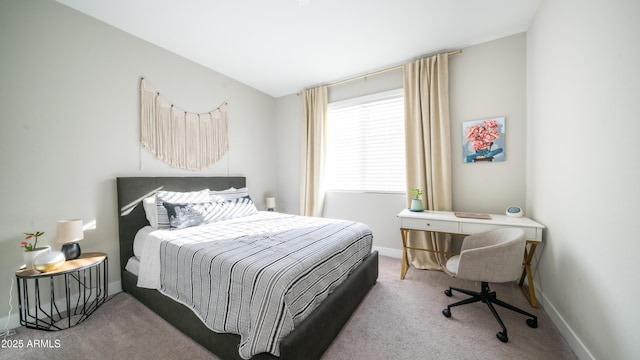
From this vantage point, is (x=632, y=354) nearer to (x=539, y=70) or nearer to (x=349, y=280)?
(x=349, y=280)

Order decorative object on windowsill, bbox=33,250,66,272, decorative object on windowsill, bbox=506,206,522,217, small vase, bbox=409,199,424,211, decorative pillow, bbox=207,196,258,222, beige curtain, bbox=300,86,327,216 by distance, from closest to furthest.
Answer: decorative object on windowsill, bbox=33,250,66,272
decorative object on windowsill, bbox=506,206,522,217
decorative pillow, bbox=207,196,258,222
small vase, bbox=409,199,424,211
beige curtain, bbox=300,86,327,216

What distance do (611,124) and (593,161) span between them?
0.88 ft

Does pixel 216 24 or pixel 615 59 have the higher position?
pixel 216 24

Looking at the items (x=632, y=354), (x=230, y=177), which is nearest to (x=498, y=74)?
(x=632, y=354)

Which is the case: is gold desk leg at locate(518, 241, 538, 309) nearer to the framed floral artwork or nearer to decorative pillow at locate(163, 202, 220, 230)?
the framed floral artwork

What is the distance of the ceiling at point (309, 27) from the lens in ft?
6.95

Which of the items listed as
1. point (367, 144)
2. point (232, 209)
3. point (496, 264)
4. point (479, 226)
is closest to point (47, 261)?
point (232, 209)

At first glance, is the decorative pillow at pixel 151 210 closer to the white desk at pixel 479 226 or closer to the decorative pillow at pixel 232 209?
the decorative pillow at pixel 232 209

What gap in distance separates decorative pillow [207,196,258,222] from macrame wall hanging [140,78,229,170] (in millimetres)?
761

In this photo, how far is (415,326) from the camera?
1832 millimetres

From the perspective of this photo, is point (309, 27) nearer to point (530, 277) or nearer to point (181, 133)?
point (181, 133)

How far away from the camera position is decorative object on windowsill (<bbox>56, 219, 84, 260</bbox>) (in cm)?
185

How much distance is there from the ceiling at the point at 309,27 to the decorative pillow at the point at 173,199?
1865 millimetres

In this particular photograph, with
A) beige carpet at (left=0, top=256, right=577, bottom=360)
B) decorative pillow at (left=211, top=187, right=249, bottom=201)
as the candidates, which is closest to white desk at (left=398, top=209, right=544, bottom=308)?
beige carpet at (left=0, top=256, right=577, bottom=360)
